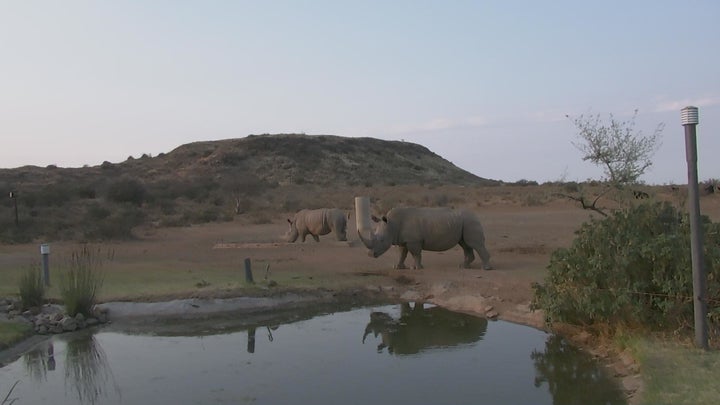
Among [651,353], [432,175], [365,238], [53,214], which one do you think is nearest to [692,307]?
[651,353]

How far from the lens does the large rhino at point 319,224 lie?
2459 cm

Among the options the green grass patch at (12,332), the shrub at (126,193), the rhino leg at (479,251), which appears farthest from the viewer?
the shrub at (126,193)

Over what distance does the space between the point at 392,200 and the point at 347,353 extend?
111 ft

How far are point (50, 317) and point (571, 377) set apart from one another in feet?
29.4

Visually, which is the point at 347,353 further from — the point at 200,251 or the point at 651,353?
the point at 200,251

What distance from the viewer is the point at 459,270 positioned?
17.0 m

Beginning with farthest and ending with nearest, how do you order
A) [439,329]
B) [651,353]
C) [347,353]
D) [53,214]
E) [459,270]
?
[53,214]
[459,270]
[439,329]
[347,353]
[651,353]

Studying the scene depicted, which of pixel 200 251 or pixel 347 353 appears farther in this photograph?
pixel 200 251

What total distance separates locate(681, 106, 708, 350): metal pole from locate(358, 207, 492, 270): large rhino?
9012 mm

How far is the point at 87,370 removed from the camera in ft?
33.6

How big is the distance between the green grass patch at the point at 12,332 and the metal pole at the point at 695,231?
9.97 m

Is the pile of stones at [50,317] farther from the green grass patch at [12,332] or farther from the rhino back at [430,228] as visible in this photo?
the rhino back at [430,228]

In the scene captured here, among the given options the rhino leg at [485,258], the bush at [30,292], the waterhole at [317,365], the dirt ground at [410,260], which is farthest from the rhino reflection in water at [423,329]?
the bush at [30,292]

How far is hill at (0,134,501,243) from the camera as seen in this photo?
34688mm
